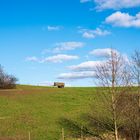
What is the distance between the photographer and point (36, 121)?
5656cm

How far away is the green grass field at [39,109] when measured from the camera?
171 ft

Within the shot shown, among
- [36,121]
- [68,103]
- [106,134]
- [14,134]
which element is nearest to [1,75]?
[68,103]

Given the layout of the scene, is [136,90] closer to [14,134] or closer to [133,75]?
[133,75]

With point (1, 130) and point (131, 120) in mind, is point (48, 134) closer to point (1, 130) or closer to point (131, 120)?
point (1, 130)

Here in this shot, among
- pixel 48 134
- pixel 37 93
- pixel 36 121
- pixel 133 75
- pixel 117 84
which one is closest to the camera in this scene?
pixel 117 84

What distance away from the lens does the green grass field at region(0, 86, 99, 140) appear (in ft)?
171

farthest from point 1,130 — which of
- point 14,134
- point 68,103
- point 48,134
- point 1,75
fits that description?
point 1,75

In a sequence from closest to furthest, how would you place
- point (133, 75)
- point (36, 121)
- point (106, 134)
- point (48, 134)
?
point (133, 75) → point (106, 134) → point (48, 134) → point (36, 121)

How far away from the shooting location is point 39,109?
6375cm

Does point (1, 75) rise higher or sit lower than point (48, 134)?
higher

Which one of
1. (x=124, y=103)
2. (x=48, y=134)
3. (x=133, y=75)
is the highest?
(x=133, y=75)

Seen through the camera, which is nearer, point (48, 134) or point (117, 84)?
point (117, 84)

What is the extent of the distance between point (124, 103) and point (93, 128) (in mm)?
9158

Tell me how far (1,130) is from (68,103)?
57.2 feet
